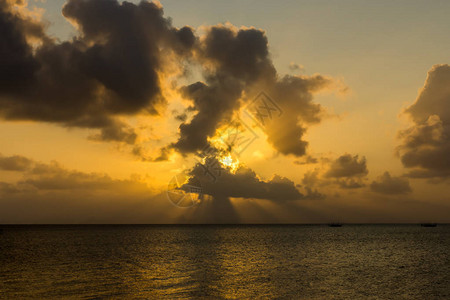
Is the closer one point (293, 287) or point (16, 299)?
point (16, 299)

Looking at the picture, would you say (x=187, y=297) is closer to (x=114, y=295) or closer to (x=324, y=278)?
(x=114, y=295)

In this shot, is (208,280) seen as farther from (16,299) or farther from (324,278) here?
(16,299)

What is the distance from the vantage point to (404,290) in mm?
41219

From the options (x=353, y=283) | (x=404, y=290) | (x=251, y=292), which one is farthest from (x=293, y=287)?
(x=404, y=290)

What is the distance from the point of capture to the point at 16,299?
3406cm

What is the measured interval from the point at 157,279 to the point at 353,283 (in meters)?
25.3

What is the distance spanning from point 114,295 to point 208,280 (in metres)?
12.9

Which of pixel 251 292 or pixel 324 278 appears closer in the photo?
pixel 251 292

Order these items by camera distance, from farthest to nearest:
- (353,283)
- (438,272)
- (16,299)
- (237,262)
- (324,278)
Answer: (237,262) < (438,272) < (324,278) < (353,283) < (16,299)

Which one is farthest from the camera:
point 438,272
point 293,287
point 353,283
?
point 438,272

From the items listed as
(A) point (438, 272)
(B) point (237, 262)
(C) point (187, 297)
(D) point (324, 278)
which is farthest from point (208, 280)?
(A) point (438, 272)

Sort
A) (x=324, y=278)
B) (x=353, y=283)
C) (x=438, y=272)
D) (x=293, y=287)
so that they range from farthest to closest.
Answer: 1. (x=438, y=272)
2. (x=324, y=278)
3. (x=353, y=283)
4. (x=293, y=287)

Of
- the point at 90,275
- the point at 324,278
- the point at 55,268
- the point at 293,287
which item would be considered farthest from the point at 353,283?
the point at 55,268

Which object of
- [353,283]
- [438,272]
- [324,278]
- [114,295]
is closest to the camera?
[114,295]
